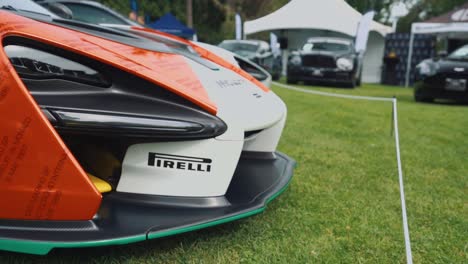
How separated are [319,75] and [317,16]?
3.91 m

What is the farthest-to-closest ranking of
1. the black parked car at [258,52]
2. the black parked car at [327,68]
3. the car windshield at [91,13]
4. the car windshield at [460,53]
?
the car windshield at [460,53] < the black parked car at [258,52] < the black parked car at [327,68] < the car windshield at [91,13]

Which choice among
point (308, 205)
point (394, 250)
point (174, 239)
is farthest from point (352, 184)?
point (174, 239)

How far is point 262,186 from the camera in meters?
1.71

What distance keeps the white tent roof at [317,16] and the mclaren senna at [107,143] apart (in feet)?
4.17

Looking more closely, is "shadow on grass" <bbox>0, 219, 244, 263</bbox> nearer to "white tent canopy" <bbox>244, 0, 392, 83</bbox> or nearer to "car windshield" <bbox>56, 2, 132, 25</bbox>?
"white tent canopy" <bbox>244, 0, 392, 83</bbox>

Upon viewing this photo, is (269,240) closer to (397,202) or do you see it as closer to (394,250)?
(394,250)

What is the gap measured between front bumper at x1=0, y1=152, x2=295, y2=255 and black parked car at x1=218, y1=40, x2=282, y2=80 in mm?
3969

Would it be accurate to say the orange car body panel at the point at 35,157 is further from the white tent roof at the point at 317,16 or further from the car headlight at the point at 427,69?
the car headlight at the point at 427,69

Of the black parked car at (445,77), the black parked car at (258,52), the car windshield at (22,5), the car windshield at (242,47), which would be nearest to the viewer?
the car windshield at (22,5)

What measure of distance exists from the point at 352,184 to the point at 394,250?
0.81 m

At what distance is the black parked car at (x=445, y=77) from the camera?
5.99 m

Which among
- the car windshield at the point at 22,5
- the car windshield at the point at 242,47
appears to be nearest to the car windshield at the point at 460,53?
the car windshield at the point at 242,47

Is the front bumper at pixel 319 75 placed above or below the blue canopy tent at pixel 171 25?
below

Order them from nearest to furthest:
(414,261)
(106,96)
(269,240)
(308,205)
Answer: (106,96) → (414,261) → (269,240) → (308,205)
